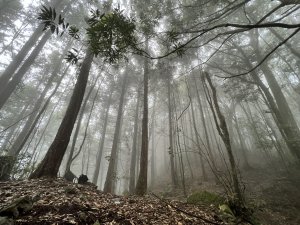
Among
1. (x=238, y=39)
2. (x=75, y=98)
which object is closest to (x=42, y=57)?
(x=75, y=98)

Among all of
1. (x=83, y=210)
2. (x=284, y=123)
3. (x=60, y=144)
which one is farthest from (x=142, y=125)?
(x=284, y=123)

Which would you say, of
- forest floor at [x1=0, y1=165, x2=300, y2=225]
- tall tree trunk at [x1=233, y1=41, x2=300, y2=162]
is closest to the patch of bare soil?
forest floor at [x1=0, y1=165, x2=300, y2=225]

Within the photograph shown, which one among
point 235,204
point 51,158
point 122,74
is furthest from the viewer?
point 122,74

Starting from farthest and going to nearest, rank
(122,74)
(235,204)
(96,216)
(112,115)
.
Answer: (112,115), (122,74), (235,204), (96,216)

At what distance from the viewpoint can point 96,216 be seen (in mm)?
3291

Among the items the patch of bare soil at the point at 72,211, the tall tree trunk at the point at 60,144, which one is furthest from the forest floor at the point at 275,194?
the tall tree trunk at the point at 60,144

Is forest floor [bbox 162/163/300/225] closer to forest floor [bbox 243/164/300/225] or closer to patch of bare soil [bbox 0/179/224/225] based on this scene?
forest floor [bbox 243/164/300/225]

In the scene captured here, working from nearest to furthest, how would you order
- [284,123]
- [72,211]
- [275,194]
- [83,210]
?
1. [72,211]
2. [83,210]
3. [275,194]
4. [284,123]

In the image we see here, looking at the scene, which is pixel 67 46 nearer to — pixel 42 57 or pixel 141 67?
pixel 42 57

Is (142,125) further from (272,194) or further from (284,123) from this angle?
(284,123)

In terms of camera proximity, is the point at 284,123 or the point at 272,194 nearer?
the point at 272,194

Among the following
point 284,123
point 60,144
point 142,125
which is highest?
point 284,123

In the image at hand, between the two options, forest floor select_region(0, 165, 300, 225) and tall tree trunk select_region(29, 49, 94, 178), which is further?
tall tree trunk select_region(29, 49, 94, 178)

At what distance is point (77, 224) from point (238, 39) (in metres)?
15.2
